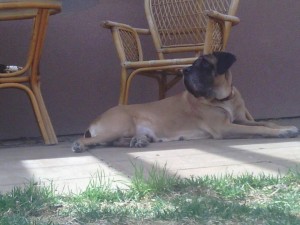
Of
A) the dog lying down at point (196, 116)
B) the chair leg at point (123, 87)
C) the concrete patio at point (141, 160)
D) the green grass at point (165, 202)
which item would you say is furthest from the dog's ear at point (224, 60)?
the green grass at point (165, 202)

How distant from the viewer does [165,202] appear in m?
3.51

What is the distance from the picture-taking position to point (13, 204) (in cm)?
340

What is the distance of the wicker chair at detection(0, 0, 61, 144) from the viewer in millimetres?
5184

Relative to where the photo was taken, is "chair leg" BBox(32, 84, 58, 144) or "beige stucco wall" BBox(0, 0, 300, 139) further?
"beige stucco wall" BBox(0, 0, 300, 139)

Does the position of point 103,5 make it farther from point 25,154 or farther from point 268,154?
point 268,154

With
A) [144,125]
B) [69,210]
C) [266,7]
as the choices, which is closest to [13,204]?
[69,210]

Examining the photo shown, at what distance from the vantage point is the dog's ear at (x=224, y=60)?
5.73 meters

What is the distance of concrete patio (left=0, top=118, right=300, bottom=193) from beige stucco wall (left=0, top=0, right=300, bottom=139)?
922 millimetres

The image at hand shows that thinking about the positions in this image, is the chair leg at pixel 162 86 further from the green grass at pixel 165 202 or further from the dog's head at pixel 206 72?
the green grass at pixel 165 202

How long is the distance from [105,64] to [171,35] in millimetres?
630

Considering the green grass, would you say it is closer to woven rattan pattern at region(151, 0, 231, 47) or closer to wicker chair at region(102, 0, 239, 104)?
wicker chair at region(102, 0, 239, 104)

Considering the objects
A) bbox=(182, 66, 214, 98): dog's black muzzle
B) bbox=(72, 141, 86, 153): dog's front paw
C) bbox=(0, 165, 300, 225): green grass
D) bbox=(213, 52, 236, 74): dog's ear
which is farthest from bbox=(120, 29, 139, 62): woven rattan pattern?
bbox=(0, 165, 300, 225): green grass

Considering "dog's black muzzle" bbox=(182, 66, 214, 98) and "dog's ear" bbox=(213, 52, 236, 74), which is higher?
"dog's ear" bbox=(213, 52, 236, 74)

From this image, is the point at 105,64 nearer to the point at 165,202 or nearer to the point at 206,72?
the point at 206,72
